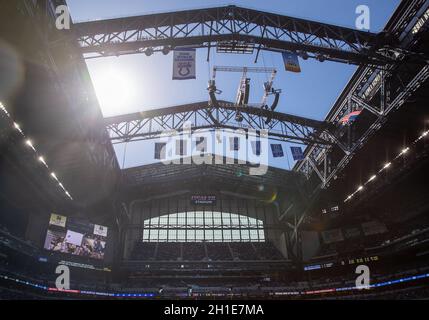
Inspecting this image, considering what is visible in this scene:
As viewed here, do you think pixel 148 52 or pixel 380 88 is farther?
pixel 380 88

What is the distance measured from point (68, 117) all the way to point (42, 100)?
156 centimetres

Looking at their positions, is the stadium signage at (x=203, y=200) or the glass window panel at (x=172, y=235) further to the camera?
the glass window panel at (x=172, y=235)

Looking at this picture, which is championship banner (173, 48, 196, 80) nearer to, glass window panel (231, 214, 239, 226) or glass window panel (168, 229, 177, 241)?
glass window panel (168, 229, 177, 241)

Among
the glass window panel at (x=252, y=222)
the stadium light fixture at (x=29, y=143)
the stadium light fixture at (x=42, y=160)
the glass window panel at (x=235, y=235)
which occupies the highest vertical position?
the glass window panel at (x=252, y=222)

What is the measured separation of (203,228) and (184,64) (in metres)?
30.8

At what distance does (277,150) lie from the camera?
2478 centimetres

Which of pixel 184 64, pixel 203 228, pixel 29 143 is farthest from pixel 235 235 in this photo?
pixel 184 64

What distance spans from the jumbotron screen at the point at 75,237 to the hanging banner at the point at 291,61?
27.5 metres

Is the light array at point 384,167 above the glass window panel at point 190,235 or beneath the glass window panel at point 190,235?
above

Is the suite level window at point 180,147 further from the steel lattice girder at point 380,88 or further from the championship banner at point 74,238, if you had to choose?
the championship banner at point 74,238

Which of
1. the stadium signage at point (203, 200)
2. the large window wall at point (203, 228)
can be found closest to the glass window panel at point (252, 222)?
the large window wall at point (203, 228)

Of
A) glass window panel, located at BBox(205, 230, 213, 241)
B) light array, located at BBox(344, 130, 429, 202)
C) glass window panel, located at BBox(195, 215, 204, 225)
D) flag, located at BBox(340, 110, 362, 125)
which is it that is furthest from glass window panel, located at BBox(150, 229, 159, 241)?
flag, located at BBox(340, 110, 362, 125)

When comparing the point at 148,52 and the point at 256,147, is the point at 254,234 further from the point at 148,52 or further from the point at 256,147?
the point at 148,52

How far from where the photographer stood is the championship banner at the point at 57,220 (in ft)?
101
